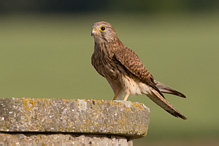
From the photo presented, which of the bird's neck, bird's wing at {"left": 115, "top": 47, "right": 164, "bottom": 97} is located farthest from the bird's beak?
bird's wing at {"left": 115, "top": 47, "right": 164, "bottom": 97}

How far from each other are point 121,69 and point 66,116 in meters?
2.86

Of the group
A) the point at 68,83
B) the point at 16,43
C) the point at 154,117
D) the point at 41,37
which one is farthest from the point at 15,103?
the point at 41,37

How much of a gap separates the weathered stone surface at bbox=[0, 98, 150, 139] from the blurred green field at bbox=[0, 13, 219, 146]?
884 centimetres

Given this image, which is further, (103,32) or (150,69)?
(150,69)

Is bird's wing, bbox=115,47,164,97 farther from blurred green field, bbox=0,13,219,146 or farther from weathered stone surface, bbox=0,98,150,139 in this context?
blurred green field, bbox=0,13,219,146

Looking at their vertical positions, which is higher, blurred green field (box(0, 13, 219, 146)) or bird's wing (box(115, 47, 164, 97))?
blurred green field (box(0, 13, 219, 146))

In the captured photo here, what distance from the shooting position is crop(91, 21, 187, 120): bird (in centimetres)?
666

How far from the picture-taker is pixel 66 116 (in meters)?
3.90

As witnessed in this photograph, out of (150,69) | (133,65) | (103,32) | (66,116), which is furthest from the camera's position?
(150,69)

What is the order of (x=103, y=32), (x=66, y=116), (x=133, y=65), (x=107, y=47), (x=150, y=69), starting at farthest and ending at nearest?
(x=150, y=69), (x=103, y=32), (x=107, y=47), (x=133, y=65), (x=66, y=116)

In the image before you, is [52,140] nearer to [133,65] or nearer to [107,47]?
[133,65]

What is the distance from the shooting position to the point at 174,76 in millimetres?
21328

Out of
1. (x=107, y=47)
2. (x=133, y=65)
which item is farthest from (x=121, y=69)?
(x=107, y=47)

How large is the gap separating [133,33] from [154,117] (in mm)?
14592
